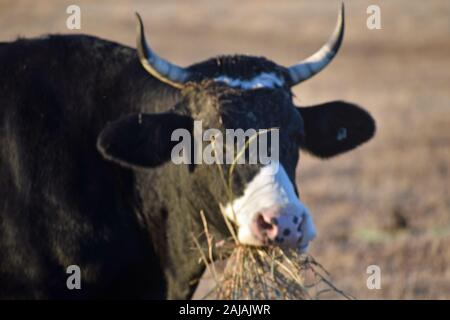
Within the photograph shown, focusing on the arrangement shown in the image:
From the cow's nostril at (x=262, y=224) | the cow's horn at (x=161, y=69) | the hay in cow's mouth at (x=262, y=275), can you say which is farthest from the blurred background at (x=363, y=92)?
the cow's nostril at (x=262, y=224)

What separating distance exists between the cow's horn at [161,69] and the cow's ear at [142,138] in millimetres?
231

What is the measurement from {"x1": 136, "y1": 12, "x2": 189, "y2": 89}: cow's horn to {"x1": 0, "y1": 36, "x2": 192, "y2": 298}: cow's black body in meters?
0.21

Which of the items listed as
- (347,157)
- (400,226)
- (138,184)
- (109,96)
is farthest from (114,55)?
(347,157)

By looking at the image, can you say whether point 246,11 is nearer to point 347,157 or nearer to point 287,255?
point 347,157

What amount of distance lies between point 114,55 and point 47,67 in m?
0.47

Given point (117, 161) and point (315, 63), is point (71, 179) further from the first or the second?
point (315, 63)

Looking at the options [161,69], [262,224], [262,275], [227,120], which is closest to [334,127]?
[227,120]

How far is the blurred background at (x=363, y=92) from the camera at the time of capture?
12266 mm

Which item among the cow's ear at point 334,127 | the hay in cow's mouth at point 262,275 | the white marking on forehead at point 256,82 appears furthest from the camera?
the cow's ear at point 334,127

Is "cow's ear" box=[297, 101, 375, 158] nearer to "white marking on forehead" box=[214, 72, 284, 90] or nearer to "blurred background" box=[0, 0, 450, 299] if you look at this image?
"white marking on forehead" box=[214, 72, 284, 90]

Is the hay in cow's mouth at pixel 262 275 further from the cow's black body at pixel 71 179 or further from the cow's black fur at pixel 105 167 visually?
the cow's black body at pixel 71 179

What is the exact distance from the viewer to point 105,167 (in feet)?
24.6

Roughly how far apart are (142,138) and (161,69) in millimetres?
452

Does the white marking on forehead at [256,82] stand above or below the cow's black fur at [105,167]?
above
